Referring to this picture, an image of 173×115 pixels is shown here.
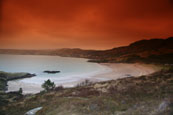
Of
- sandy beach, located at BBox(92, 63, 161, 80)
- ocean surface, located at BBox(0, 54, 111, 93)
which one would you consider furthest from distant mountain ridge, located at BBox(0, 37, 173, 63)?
ocean surface, located at BBox(0, 54, 111, 93)

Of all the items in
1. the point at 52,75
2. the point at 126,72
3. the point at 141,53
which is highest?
the point at 141,53

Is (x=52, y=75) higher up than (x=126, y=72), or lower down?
higher up

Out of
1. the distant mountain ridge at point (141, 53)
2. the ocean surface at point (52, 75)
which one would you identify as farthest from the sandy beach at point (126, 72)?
the distant mountain ridge at point (141, 53)

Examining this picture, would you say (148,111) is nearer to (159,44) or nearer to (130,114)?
(130,114)

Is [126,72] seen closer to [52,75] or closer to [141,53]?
[52,75]

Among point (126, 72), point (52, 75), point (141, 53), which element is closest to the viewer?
point (52, 75)

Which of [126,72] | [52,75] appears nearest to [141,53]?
[126,72]

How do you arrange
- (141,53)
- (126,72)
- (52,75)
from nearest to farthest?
1. (52,75)
2. (126,72)
3. (141,53)

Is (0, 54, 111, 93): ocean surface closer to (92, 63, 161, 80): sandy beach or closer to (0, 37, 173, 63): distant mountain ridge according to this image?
(92, 63, 161, 80): sandy beach

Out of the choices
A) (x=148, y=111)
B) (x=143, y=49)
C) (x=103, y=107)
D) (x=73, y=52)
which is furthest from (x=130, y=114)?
(x=73, y=52)

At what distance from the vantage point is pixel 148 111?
583cm

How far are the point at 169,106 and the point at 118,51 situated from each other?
Result: 109 metres

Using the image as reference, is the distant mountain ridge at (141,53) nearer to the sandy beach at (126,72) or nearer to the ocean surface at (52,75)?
the sandy beach at (126,72)

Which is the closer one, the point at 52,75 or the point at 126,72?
the point at 52,75
